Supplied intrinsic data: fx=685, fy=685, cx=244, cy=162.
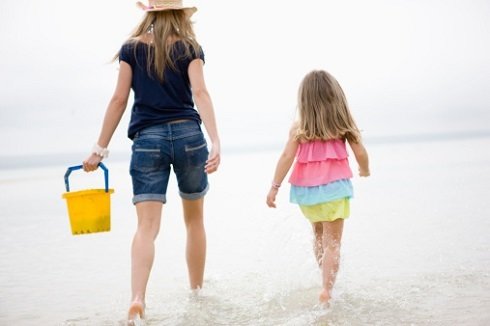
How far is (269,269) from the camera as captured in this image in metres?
5.79

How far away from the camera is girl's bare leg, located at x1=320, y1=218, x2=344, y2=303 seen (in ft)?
14.6

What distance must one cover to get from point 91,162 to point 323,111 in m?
1.58

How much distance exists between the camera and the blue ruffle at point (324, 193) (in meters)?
4.57

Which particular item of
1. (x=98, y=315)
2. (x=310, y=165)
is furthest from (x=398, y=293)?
(x=98, y=315)

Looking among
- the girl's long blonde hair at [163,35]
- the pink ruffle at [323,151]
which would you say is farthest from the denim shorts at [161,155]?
the pink ruffle at [323,151]

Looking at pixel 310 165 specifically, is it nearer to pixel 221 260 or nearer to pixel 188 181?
pixel 188 181

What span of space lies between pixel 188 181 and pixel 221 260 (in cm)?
209

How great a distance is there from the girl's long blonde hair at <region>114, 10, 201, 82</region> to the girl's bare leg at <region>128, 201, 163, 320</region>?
80cm

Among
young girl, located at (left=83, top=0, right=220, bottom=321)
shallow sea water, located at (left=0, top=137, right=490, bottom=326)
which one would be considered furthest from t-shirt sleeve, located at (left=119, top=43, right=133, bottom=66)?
shallow sea water, located at (left=0, top=137, right=490, bottom=326)

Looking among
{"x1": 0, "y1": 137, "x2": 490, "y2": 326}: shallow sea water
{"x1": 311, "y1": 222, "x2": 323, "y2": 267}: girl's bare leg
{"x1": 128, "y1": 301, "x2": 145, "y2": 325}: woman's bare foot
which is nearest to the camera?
{"x1": 128, "y1": 301, "x2": 145, "y2": 325}: woman's bare foot

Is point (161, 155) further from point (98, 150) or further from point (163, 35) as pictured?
point (163, 35)

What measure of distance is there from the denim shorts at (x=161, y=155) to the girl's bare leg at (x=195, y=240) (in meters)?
0.40

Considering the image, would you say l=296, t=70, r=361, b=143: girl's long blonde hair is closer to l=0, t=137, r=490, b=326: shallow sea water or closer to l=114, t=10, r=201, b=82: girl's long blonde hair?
l=114, t=10, r=201, b=82: girl's long blonde hair

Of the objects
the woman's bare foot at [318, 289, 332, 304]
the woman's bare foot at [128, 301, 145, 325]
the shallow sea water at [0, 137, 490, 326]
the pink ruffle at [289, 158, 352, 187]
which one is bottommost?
the shallow sea water at [0, 137, 490, 326]
